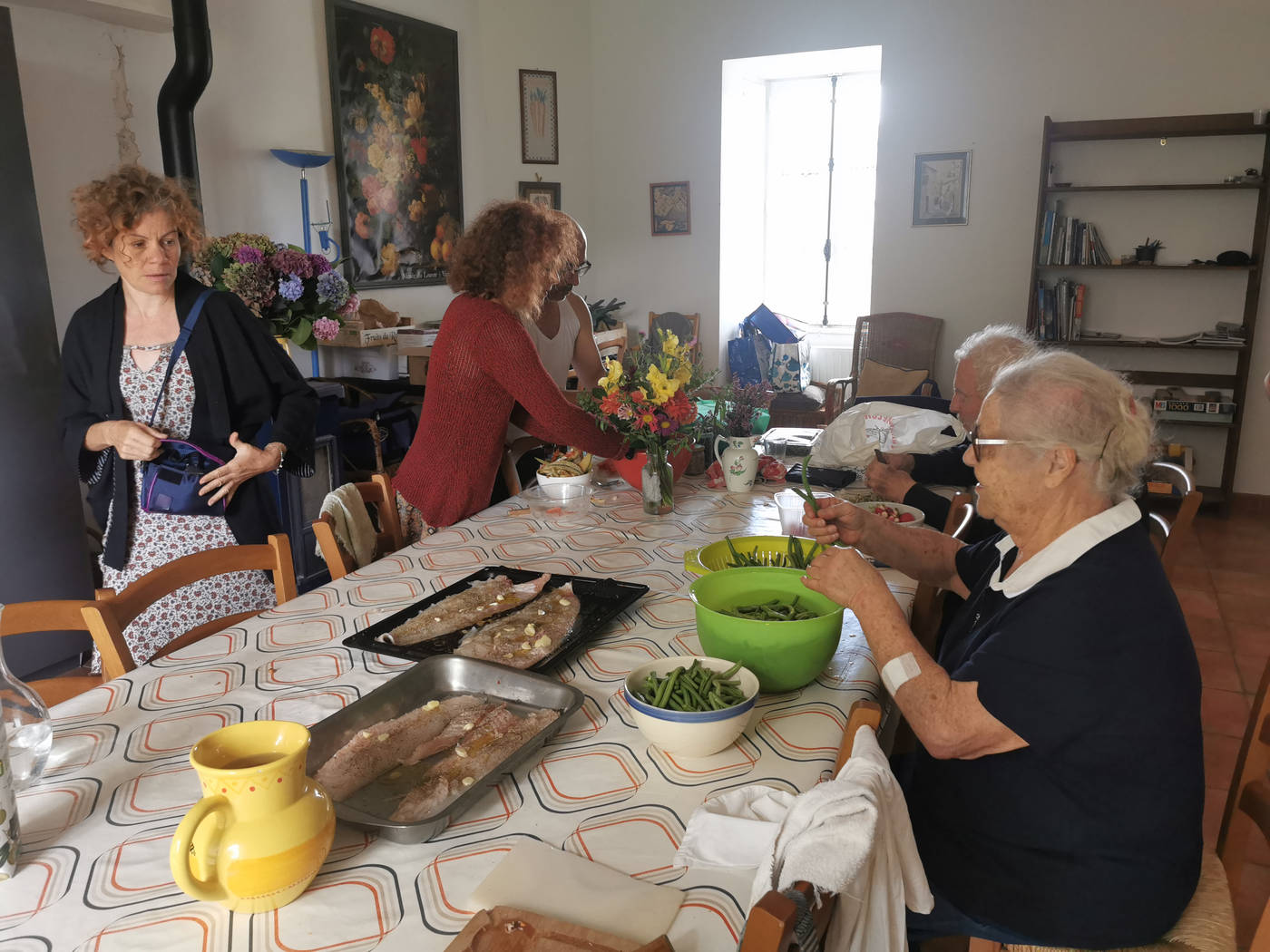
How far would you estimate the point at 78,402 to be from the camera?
2.15m

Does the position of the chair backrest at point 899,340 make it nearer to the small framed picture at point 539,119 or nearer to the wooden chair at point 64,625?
the small framed picture at point 539,119

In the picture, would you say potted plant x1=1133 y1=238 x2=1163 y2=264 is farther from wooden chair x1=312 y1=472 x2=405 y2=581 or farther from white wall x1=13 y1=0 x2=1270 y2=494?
wooden chair x1=312 y1=472 x2=405 y2=581

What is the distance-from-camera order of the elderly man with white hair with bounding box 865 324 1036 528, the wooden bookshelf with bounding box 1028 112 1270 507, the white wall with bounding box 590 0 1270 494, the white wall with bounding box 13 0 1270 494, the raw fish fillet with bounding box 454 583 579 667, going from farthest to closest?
1. the white wall with bounding box 590 0 1270 494
2. the wooden bookshelf with bounding box 1028 112 1270 507
3. the white wall with bounding box 13 0 1270 494
4. the elderly man with white hair with bounding box 865 324 1036 528
5. the raw fish fillet with bounding box 454 583 579 667

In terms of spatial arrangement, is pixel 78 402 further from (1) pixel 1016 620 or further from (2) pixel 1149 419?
(2) pixel 1149 419

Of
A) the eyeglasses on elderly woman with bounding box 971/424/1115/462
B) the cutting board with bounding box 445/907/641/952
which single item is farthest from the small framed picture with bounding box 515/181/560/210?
the cutting board with bounding box 445/907/641/952

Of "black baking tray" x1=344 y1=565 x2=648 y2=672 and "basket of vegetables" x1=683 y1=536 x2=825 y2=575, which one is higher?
"basket of vegetables" x1=683 y1=536 x2=825 y2=575

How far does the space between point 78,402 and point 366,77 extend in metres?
3.02

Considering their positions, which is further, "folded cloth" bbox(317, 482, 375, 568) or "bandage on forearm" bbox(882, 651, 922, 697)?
"folded cloth" bbox(317, 482, 375, 568)

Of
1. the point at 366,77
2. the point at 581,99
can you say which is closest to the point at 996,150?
the point at 581,99

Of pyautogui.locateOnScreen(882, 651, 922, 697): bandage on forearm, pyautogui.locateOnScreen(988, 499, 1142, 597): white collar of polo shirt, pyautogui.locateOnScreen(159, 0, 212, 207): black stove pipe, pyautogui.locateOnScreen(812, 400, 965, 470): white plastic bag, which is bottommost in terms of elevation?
pyautogui.locateOnScreen(882, 651, 922, 697): bandage on forearm

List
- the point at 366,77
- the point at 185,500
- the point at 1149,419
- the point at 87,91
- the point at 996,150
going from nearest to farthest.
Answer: the point at 1149,419, the point at 185,500, the point at 87,91, the point at 366,77, the point at 996,150

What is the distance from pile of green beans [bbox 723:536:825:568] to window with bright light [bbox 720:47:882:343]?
4694 millimetres

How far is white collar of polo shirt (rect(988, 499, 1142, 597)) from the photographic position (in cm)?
124

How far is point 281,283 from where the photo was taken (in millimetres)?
3088
